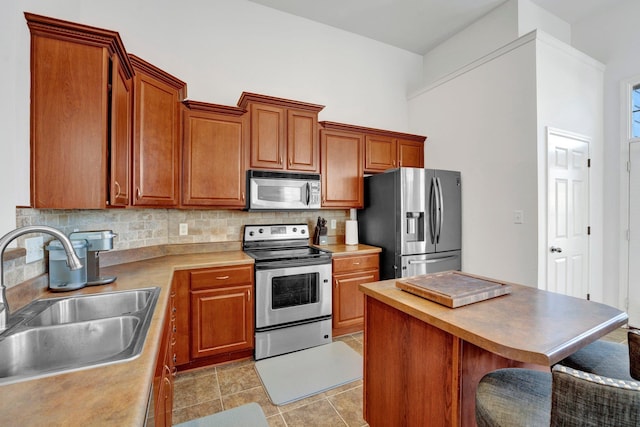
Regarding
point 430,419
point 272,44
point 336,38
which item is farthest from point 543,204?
point 272,44

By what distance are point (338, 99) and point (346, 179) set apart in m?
1.13

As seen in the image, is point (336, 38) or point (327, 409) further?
point (336, 38)

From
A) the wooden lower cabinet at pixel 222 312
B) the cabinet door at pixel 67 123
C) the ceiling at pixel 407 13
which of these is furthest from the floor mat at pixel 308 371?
the ceiling at pixel 407 13

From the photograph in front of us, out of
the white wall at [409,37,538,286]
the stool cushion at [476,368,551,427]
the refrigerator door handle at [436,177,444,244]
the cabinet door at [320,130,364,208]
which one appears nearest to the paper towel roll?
the cabinet door at [320,130,364,208]

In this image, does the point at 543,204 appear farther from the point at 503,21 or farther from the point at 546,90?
the point at 503,21

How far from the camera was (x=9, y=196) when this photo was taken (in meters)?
1.31

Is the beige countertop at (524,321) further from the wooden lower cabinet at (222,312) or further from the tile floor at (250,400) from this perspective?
the wooden lower cabinet at (222,312)

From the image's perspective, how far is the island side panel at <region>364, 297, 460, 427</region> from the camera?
113 cm

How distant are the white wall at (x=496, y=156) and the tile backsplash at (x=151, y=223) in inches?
59.2

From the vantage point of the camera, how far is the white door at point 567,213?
2.69m

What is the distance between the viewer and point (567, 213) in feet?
9.37

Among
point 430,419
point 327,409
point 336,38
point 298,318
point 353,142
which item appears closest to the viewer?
point 430,419

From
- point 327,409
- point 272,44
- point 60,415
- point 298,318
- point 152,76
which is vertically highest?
point 272,44

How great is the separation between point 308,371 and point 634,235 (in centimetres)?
373
